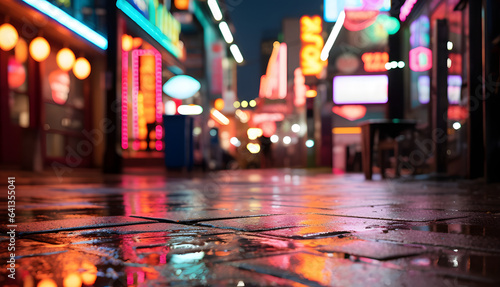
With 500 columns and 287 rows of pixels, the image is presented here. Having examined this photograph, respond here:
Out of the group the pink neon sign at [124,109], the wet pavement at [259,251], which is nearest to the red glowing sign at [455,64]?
the wet pavement at [259,251]

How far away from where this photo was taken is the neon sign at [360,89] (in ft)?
64.4

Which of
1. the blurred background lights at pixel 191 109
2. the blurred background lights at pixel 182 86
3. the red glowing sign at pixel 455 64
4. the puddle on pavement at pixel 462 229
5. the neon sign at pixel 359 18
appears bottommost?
the puddle on pavement at pixel 462 229

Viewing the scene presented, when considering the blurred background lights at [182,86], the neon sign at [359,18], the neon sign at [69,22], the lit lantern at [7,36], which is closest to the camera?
the lit lantern at [7,36]

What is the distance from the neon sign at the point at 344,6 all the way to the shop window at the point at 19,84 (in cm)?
904

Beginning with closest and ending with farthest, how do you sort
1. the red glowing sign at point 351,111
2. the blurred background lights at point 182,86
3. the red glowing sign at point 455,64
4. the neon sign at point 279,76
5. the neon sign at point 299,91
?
1. the red glowing sign at point 455,64
2. the blurred background lights at point 182,86
3. the red glowing sign at point 351,111
4. the neon sign at point 299,91
5. the neon sign at point 279,76

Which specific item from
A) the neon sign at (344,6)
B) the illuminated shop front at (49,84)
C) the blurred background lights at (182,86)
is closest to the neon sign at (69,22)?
the illuminated shop front at (49,84)

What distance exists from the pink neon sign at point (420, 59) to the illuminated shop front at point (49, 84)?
24.4 ft

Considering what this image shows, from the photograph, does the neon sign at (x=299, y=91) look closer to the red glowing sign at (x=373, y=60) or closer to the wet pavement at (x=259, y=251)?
the red glowing sign at (x=373, y=60)

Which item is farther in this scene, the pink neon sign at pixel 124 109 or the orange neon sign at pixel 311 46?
the orange neon sign at pixel 311 46

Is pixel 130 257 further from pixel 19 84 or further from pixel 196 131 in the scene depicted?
pixel 196 131

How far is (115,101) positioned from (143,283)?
1028 centimetres

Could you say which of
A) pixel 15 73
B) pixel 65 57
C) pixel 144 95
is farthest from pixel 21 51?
pixel 144 95

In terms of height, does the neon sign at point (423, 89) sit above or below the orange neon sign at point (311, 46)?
below

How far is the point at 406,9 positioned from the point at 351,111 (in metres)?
11.2
